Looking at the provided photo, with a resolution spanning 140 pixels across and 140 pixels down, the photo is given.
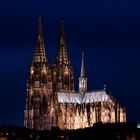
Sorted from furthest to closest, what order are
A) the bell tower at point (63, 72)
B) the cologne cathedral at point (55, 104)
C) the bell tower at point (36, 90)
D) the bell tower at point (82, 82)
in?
1. the bell tower at point (82, 82)
2. the bell tower at point (63, 72)
3. the bell tower at point (36, 90)
4. the cologne cathedral at point (55, 104)

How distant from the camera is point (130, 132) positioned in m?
106

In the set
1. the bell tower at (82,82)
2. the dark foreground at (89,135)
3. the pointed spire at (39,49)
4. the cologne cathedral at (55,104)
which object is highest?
the pointed spire at (39,49)

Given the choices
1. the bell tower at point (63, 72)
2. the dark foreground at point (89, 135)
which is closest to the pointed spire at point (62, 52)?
the bell tower at point (63, 72)

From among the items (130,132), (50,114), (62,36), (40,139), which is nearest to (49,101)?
(50,114)

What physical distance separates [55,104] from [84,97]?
798 centimetres

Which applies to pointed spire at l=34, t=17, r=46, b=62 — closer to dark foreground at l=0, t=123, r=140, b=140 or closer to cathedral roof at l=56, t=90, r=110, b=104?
cathedral roof at l=56, t=90, r=110, b=104

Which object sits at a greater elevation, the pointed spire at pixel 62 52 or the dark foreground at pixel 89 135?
the pointed spire at pixel 62 52

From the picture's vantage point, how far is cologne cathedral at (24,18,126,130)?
13600 cm

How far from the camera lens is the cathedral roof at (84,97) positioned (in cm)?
13825

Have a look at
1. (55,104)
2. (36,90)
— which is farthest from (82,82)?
(36,90)

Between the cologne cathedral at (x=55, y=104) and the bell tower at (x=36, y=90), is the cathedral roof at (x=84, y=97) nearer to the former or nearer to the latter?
the cologne cathedral at (x=55, y=104)

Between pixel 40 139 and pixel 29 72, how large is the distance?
146 feet

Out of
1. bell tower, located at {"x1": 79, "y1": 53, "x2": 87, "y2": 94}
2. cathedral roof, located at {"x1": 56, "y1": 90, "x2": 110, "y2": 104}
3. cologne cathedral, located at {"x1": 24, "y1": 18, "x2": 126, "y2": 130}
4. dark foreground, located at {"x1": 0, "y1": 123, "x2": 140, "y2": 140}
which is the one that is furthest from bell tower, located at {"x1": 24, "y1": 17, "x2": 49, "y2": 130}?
dark foreground, located at {"x1": 0, "y1": 123, "x2": 140, "y2": 140}

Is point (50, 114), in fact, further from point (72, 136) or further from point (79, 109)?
point (72, 136)
